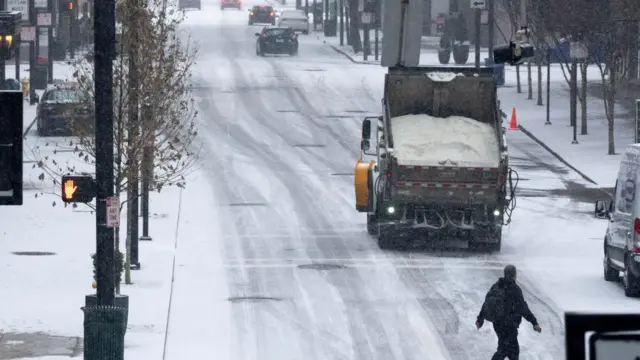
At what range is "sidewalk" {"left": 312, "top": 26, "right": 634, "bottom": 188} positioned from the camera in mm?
36438

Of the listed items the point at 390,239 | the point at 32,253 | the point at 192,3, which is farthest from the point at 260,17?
the point at 32,253

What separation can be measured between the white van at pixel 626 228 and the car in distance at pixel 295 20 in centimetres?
5938

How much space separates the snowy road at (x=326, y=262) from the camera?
17062mm

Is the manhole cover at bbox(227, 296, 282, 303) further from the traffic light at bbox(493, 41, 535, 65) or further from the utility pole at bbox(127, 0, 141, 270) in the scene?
the traffic light at bbox(493, 41, 535, 65)

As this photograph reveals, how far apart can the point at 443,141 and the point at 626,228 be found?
17.4ft

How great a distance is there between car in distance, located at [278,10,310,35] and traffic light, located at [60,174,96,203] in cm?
6579

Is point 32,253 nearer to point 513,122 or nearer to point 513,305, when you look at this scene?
point 513,305

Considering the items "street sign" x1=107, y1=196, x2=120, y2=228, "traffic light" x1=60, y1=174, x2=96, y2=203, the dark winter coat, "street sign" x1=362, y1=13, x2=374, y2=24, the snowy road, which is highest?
"street sign" x1=362, y1=13, x2=374, y2=24

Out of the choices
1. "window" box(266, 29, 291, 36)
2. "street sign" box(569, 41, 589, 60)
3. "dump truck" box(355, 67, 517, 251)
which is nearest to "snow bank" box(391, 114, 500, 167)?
"dump truck" box(355, 67, 517, 251)

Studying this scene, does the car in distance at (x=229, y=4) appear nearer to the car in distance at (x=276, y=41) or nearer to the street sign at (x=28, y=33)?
the car in distance at (x=276, y=41)

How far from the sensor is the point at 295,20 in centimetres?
8050

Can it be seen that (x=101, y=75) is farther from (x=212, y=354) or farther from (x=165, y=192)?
(x=165, y=192)

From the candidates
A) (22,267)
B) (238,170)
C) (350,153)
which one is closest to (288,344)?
(22,267)

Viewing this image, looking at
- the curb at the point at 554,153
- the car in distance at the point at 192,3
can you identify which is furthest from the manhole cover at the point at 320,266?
the car in distance at the point at 192,3
